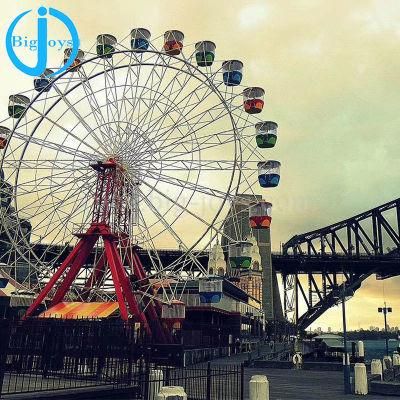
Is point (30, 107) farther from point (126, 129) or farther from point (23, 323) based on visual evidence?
point (23, 323)

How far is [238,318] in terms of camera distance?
75312mm

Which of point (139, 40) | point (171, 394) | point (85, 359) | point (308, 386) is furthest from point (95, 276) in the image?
point (171, 394)

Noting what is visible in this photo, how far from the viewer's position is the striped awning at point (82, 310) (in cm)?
3372

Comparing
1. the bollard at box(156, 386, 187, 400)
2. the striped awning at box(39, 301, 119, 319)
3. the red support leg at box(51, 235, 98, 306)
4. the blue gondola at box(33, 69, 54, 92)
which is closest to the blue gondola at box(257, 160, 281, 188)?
the red support leg at box(51, 235, 98, 306)

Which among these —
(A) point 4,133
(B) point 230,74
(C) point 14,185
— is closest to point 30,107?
(A) point 4,133

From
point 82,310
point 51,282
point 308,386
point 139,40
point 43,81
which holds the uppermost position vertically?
point 139,40

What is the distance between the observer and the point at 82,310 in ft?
115

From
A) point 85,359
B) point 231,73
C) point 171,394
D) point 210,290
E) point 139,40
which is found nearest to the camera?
point 171,394

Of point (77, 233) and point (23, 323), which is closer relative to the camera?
point (23, 323)

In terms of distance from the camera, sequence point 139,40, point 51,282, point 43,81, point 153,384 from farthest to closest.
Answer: point 43,81, point 139,40, point 51,282, point 153,384

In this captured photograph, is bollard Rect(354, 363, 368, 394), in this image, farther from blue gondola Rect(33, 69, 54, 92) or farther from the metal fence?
blue gondola Rect(33, 69, 54, 92)

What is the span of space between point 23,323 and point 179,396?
20.4ft

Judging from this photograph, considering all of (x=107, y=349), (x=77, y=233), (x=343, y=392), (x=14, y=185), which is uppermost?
(x=14, y=185)

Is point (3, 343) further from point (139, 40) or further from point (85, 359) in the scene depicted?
point (139, 40)
